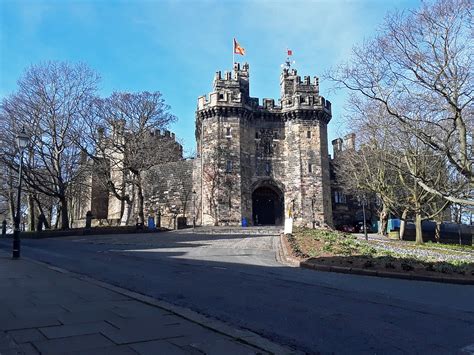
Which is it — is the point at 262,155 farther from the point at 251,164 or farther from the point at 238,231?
the point at 238,231

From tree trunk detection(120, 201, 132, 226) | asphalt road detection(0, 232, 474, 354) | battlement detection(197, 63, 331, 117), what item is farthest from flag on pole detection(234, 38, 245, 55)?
asphalt road detection(0, 232, 474, 354)

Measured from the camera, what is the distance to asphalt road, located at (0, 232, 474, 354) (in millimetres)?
5324

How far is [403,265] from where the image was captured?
12.1 m

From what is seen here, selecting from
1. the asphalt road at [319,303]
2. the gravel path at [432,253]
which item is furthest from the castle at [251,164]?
the asphalt road at [319,303]

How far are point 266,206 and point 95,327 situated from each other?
44446 millimetres

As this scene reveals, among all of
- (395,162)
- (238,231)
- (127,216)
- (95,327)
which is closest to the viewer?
(95,327)

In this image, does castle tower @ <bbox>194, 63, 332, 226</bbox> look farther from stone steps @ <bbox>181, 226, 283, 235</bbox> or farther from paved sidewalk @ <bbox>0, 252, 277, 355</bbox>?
paved sidewalk @ <bbox>0, 252, 277, 355</bbox>

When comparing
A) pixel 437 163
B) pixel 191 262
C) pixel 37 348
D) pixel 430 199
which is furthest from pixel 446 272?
pixel 430 199

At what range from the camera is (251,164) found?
47.9 meters

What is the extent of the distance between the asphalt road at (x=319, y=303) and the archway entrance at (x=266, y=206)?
35.5m

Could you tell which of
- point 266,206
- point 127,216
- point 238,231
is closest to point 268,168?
point 266,206

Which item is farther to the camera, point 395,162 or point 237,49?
point 237,49

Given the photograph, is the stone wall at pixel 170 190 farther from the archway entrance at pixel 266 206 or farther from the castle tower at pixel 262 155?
the archway entrance at pixel 266 206

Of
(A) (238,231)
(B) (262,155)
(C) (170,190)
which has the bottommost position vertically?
(A) (238,231)
